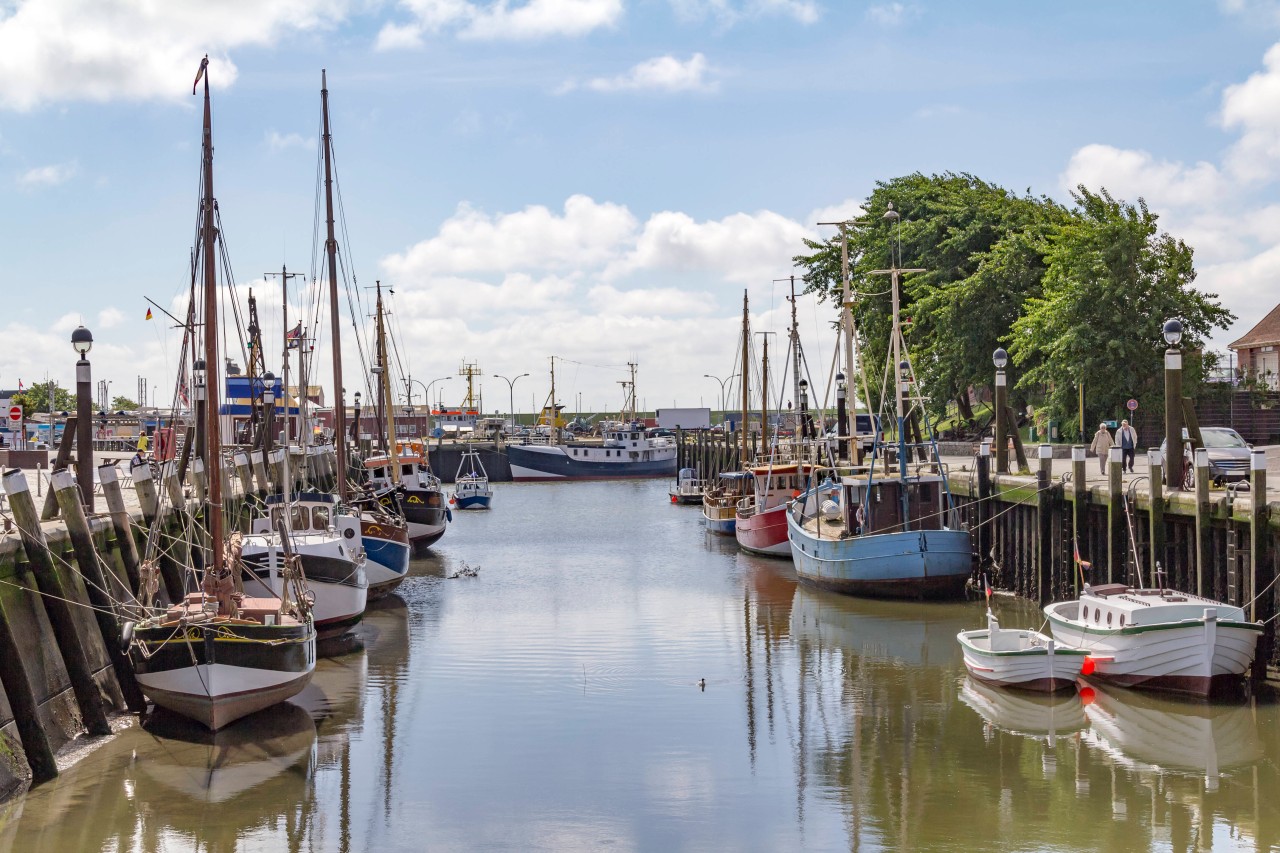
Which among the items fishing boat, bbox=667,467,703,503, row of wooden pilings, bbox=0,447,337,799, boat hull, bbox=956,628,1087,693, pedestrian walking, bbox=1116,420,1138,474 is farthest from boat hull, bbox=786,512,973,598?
fishing boat, bbox=667,467,703,503

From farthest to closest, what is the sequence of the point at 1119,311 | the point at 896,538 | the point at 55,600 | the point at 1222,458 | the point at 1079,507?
the point at 1119,311
the point at 896,538
the point at 1222,458
the point at 1079,507
the point at 55,600

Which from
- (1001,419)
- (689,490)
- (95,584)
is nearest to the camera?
(95,584)

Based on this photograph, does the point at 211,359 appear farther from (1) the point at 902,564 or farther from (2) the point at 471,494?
(2) the point at 471,494

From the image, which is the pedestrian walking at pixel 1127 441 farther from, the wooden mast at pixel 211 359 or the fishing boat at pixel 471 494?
the fishing boat at pixel 471 494

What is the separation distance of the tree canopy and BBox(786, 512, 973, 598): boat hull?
8.56 metres

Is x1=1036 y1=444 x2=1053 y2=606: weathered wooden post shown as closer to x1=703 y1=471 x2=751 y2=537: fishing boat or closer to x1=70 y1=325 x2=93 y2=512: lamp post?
x1=70 y1=325 x2=93 y2=512: lamp post

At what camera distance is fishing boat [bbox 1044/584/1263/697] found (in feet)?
61.7

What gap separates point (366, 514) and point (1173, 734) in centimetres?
2168

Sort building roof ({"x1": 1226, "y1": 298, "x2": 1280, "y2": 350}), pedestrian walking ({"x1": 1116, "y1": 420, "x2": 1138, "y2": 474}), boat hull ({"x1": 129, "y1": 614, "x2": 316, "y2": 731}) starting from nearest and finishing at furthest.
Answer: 1. boat hull ({"x1": 129, "y1": 614, "x2": 316, "y2": 731})
2. pedestrian walking ({"x1": 1116, "y1": 420, "x2": 1138, "y2": 474})
3. building roof ({"x1": 1226, "y1": 298, "x2": 1280, "y2": 350})

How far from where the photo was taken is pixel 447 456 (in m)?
98.4

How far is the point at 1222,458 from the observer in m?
26.6

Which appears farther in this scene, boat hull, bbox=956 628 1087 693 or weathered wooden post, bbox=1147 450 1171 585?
weathered wooden post, bbox=1147 450 1171 585

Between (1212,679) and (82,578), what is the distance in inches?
649

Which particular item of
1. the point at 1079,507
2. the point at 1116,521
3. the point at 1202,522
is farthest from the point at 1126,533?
the point at 1202,522
